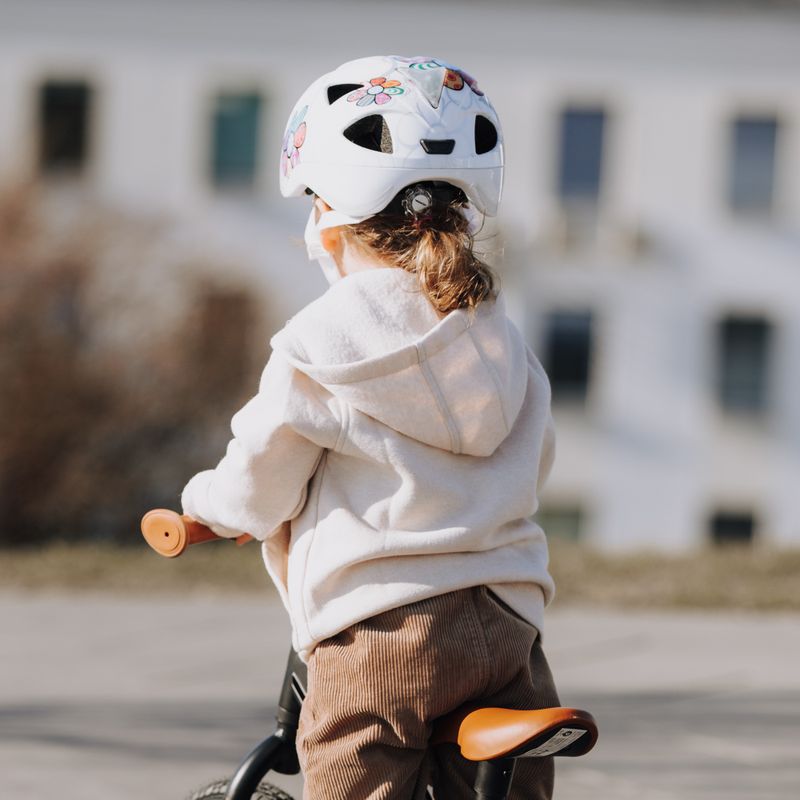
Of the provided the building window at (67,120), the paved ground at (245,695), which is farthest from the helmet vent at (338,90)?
the building window at (67,120)

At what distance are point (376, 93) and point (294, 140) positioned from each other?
0.65 feet

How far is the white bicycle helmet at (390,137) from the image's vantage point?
2744 millimetres

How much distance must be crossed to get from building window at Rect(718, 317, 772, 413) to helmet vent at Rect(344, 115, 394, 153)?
72.6 feet

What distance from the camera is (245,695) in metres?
5.69

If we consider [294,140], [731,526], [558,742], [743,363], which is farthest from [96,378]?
[743,363]

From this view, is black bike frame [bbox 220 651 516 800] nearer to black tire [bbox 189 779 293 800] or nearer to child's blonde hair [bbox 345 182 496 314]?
black tire [bbox 189 779 293 800]

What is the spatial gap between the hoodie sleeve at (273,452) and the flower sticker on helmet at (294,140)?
461 mm

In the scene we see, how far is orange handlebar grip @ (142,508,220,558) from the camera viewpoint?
275 centimetres

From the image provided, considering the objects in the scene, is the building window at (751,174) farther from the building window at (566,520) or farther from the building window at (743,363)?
the building window at (566,520)

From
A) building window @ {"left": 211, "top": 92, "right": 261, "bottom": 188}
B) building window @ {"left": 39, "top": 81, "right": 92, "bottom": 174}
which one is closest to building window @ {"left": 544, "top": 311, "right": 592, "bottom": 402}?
building window @ {"left": 211, "top": 92, "right": 261, "bottom": 188}

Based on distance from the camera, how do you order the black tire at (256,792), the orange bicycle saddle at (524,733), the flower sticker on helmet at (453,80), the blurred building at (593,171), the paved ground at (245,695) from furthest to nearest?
the blurred building at (593,171)
the paved ground at (245,695)
the black tire at (256,792)
the flower sticker on helmet at (453,80)
the orange bicycle saddle at (524,733)

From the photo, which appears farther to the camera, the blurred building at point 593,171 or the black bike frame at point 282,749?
the blurred building at point 593,171

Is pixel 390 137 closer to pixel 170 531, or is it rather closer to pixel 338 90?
pixel 338 90

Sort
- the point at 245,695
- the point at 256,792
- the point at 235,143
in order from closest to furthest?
the point at 256,792
the point at 245,695
the point at 235,143
